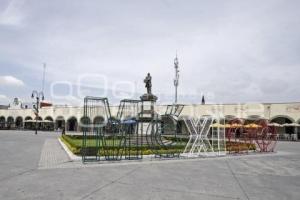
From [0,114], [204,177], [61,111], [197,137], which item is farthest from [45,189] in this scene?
[0,114]

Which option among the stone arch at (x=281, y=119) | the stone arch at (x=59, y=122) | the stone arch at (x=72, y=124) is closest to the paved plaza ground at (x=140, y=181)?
the stone arch at (x=281, y=119)

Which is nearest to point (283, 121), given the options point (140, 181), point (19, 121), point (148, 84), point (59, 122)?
point (148, 84)

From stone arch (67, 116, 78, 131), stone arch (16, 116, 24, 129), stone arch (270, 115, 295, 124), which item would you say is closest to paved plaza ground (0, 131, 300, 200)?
stone arch (270, 115, 295, 124)

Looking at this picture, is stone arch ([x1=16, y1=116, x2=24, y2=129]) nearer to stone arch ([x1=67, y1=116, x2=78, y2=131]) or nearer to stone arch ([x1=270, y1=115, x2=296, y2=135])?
stone arch ([x1=67, y1=116, x2=78, y2=131])

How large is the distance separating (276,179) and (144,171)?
171 inches

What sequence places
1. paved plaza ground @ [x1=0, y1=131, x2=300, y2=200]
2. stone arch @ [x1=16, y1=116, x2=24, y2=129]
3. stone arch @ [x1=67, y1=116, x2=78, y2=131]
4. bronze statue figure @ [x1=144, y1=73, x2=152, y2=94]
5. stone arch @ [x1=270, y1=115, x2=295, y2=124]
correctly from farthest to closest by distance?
stone arch @ [x1=16, y1=116, x2=24, y2=129] → stone arch @ [x1=67, y1=116, x2=78, y2=131] → stone arch @ [x1=270, y1=115, x2=295, y2=124] → bronze statue figure @ [x1=144, y1=73, x2=152, y2=94] → paved plaza ground @ [x1=0, y1=131, x2=300, y2=200]

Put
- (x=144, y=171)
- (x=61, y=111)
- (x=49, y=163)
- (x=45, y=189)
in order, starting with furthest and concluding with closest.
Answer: (x=61, y=111), (x=49, y=163), (x=144, y=171), (x=45, y=189)

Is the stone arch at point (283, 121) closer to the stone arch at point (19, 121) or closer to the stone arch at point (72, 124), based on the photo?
the stone arch at point (72, 124)

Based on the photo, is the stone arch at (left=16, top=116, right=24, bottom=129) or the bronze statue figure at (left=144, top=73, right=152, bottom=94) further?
the stone arch at (left=16, top=116, right=24, bottom=129)

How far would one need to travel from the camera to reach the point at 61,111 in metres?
70.0

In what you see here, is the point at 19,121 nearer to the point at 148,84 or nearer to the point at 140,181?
the point at 148,84

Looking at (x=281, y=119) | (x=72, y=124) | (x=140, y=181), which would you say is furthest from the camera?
(x=72, y=124)

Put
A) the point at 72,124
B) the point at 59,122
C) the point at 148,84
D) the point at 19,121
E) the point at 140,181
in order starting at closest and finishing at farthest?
the point at 140,181, the point at 148,84, the point at 72,124, the point at 59,122, the point at 19,121

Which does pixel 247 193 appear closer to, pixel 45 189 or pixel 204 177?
pixel 204 177
